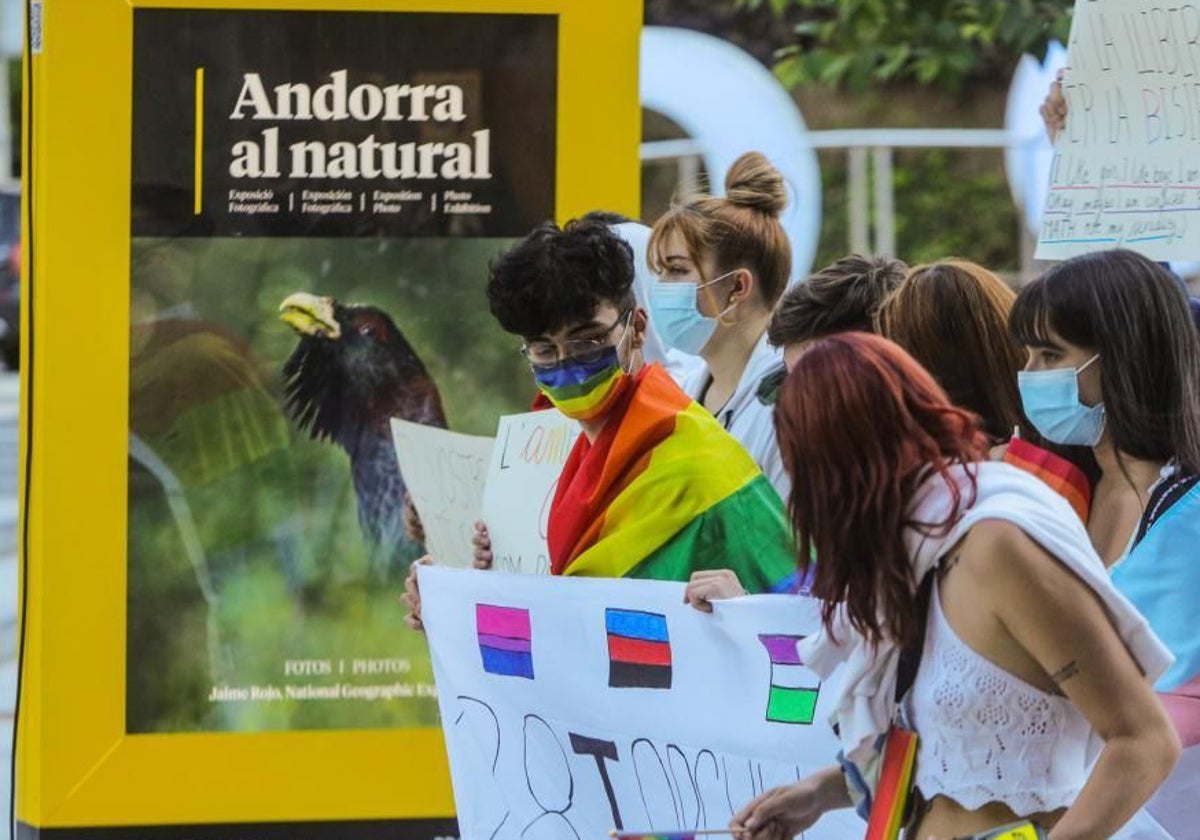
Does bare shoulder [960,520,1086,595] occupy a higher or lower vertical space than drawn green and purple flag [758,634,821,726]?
higher

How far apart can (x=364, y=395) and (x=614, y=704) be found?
1647 mm

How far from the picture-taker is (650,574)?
3.68m

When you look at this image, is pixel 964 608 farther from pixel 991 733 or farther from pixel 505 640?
pixel 505 640

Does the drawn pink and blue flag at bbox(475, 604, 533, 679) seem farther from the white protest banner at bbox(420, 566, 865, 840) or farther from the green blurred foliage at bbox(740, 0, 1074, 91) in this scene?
the green blurred foliage at bbox(740, 0, 1074, 91)

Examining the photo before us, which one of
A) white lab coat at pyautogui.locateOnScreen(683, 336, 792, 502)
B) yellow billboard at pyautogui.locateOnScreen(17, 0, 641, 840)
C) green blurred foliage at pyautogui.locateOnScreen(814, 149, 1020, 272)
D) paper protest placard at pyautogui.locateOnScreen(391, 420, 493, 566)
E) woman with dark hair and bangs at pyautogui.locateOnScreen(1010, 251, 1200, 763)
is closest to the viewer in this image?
woman with dark hair and bangs at pyautogui.locateOnScreen(1010, 251, 1200, 763)

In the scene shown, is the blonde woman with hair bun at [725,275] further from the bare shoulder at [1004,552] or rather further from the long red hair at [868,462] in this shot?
the bare shoulder at [1004,552]

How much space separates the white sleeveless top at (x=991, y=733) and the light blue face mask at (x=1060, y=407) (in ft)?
2.87

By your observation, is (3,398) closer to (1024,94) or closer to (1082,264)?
(1024,94)

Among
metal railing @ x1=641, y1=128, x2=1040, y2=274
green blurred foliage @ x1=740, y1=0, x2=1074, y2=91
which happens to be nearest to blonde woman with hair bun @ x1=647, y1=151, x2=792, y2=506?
green blurred foliage @ x1=740, y1=0, x2=1074, y2=91

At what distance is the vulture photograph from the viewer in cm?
505

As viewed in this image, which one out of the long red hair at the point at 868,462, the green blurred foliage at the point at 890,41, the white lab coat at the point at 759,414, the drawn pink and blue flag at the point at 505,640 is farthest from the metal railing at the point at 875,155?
the long red hair at the point at 868,462

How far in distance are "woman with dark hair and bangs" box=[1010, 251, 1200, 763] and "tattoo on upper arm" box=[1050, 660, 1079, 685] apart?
953 millimetres

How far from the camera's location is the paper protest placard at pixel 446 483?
15.7 feet

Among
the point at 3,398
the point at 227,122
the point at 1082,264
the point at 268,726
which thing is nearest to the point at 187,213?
the point at 227,122
